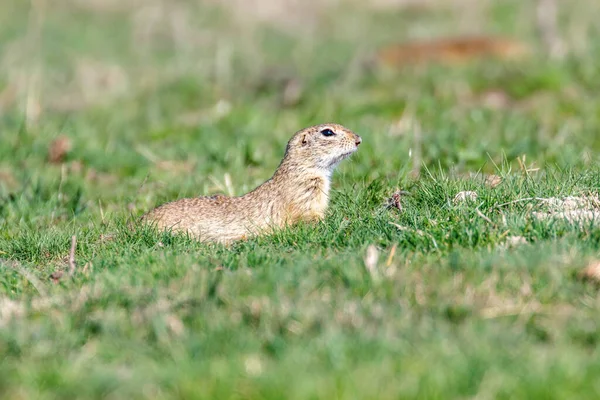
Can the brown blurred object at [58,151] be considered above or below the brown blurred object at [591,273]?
below

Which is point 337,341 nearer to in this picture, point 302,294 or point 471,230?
point 302,294

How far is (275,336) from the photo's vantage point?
3.84 meters

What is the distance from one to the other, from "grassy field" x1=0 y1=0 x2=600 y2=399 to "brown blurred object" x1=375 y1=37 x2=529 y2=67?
569 mm

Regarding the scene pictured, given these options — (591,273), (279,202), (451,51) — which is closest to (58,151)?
(279,202)

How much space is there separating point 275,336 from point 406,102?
701 centimetres

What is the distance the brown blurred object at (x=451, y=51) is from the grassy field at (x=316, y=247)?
22.4 inches

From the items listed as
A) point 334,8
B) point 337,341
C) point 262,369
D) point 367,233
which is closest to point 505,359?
point 337,341

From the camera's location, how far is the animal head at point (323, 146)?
6.89m

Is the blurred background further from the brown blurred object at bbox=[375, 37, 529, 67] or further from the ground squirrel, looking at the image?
the ground squirrel

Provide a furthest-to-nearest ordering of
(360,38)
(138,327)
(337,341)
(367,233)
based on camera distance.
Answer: (360,38) → (367,233) → (138,327) → (337,341)

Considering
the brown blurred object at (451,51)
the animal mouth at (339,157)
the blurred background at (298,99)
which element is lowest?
the blurred background at (298,99)

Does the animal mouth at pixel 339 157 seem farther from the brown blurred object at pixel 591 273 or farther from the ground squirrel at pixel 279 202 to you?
the brown blurred object at pixel 591 273

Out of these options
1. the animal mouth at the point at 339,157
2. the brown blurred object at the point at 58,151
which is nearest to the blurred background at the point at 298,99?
the brown blurred object at the point at 58,151

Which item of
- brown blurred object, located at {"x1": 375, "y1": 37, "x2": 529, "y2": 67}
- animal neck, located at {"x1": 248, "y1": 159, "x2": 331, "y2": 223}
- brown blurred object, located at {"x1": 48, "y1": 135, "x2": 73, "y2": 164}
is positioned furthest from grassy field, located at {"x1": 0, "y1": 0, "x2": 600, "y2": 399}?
brown blurred object, located at {"x1": 375, "y1": 37, "x2": 529, "y2": 67}
